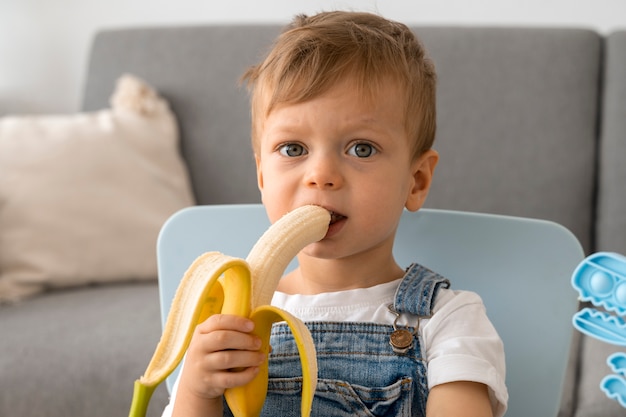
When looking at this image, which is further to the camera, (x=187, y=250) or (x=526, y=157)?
(x=526, y=157)

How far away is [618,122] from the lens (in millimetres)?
1983

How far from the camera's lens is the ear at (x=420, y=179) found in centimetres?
111

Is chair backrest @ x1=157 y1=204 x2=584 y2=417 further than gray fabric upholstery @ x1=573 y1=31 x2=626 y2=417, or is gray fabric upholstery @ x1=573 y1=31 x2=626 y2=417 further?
gray fabric upholstery @ x1=573 y1=31 x2=626 y2=417

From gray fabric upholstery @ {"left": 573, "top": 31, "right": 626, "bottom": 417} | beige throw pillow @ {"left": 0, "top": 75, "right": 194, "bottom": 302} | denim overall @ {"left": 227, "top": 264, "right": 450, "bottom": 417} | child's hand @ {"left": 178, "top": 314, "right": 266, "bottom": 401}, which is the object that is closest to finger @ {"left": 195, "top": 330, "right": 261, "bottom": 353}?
child's hand @ {"left": 178, "top": 314, "right": 266, "bottom": 401}

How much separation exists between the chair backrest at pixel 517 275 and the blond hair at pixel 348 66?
5.2 inches

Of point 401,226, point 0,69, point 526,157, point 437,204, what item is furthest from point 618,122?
point 0,69

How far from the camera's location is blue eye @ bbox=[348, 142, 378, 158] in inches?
39.4

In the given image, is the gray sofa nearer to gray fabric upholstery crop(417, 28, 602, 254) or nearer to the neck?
gray fabric upholstery crop(417, 28, 602, 254)

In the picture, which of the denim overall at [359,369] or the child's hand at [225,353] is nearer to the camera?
the child's hand at [225,353]

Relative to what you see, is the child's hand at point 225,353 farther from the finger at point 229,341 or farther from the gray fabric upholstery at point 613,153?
the gray fabric upholstery at point 613,153

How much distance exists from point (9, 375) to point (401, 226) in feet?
2.84

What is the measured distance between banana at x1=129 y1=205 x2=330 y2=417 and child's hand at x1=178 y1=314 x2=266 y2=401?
15 mm

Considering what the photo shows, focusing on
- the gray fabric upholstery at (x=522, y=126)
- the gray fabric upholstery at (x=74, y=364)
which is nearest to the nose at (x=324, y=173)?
the gray fabric upholstery at (x=74, y=364)

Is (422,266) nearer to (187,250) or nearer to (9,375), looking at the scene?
(187,250)
